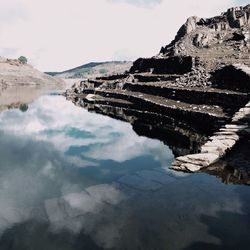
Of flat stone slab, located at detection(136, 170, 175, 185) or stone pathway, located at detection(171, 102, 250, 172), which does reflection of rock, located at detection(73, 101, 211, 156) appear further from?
flat stone slab, located at detection(136, 170, 175, 185)

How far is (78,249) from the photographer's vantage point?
1237cm

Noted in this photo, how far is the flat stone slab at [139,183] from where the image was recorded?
18.3 meters

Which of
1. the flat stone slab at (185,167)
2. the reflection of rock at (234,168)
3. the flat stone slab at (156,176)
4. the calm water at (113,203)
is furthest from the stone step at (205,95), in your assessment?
the flat stone slab at (156,176)

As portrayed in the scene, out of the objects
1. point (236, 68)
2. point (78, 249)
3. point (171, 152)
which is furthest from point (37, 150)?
point (236, 68)

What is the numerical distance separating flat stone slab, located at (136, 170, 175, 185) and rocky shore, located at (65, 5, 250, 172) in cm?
92

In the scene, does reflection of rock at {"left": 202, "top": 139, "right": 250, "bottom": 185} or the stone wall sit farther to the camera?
the stone wall

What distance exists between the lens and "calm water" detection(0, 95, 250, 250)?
12.9 meters

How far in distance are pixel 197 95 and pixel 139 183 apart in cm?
2326

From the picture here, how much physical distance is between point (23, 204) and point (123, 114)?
101ft

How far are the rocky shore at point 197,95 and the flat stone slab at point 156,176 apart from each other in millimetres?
920

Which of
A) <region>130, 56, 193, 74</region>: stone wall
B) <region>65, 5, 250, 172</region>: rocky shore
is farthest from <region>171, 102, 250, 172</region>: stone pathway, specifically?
<region>130, 56, 193, 74</region>: stone wall

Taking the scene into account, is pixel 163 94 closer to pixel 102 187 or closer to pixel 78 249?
pixel 102 187

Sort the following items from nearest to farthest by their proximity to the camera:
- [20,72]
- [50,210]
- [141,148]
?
1. [50,210]
2. [141,148]
3. [20,72]

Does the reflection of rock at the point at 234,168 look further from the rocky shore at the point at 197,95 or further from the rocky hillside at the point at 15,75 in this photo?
the rocky hillside at the point at 15,75
